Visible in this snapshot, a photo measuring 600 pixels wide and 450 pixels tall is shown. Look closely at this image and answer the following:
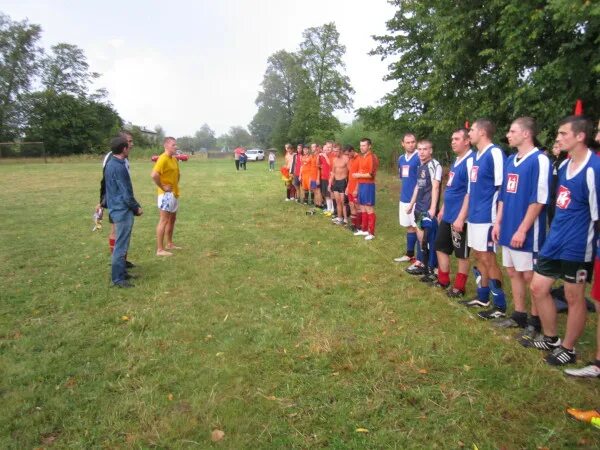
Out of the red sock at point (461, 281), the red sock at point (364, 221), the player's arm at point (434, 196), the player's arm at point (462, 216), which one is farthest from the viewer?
the red sock at point (364, 221)

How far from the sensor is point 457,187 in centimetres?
532

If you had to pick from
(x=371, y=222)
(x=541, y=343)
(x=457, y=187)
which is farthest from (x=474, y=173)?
(x=371, y=222)

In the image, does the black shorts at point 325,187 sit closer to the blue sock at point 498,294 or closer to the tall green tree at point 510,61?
the tall green tree at point 510,61

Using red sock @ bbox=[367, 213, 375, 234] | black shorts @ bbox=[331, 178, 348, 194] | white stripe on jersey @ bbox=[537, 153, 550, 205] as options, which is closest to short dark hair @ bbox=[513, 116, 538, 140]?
white stripe on jersey @ bbox=[537, 153, 550, 205]

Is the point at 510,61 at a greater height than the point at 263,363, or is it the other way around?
the point at 510,61

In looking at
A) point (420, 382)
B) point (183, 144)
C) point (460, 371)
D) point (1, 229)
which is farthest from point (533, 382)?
point (183, 144)

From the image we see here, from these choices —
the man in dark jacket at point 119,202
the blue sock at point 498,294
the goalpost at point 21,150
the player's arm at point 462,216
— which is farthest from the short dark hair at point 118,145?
the goalpost at point 21,150

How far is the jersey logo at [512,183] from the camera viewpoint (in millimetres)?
4312

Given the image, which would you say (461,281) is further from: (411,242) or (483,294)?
(411,242)

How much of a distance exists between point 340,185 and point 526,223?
6869 mm

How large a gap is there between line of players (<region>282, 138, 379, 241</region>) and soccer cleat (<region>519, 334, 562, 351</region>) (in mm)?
5030

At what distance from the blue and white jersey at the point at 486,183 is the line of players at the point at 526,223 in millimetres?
11

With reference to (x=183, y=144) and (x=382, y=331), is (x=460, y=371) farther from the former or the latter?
(x=183, y=144)

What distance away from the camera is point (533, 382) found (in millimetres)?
3568
